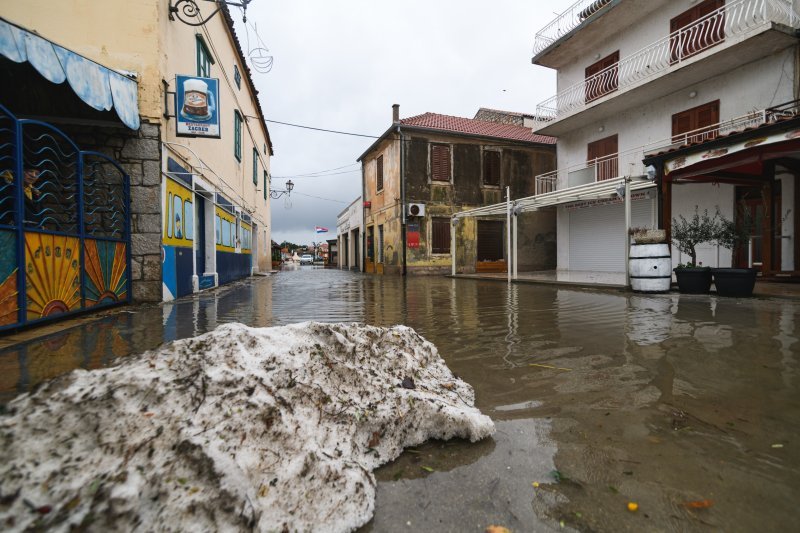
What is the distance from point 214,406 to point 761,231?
44.0 ft

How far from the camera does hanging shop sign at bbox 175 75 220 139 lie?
7141mm

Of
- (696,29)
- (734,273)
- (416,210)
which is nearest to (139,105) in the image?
(734,273)

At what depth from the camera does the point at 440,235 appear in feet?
62.2

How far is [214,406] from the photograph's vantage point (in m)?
1.51

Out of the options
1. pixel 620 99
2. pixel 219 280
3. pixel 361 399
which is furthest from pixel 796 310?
pixel 219 280

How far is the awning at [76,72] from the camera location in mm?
4238

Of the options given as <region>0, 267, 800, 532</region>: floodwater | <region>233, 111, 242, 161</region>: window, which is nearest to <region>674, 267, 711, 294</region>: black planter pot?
<region>0, 267, 800, 532</region>: floodwater

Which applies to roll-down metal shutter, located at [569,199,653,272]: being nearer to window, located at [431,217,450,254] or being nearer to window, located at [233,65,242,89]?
window, located at [431,217,450,254]

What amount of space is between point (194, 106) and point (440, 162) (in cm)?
1314

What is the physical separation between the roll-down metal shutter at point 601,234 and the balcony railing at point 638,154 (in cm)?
124

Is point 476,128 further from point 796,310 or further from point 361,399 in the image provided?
point 361,399

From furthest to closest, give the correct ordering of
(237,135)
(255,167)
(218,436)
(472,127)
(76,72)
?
(472,127)
(255,167)
(237,135)
(76,72)
(218,436)

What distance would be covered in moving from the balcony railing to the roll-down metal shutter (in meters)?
1.24

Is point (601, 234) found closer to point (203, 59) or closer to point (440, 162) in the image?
point (440, 162)
